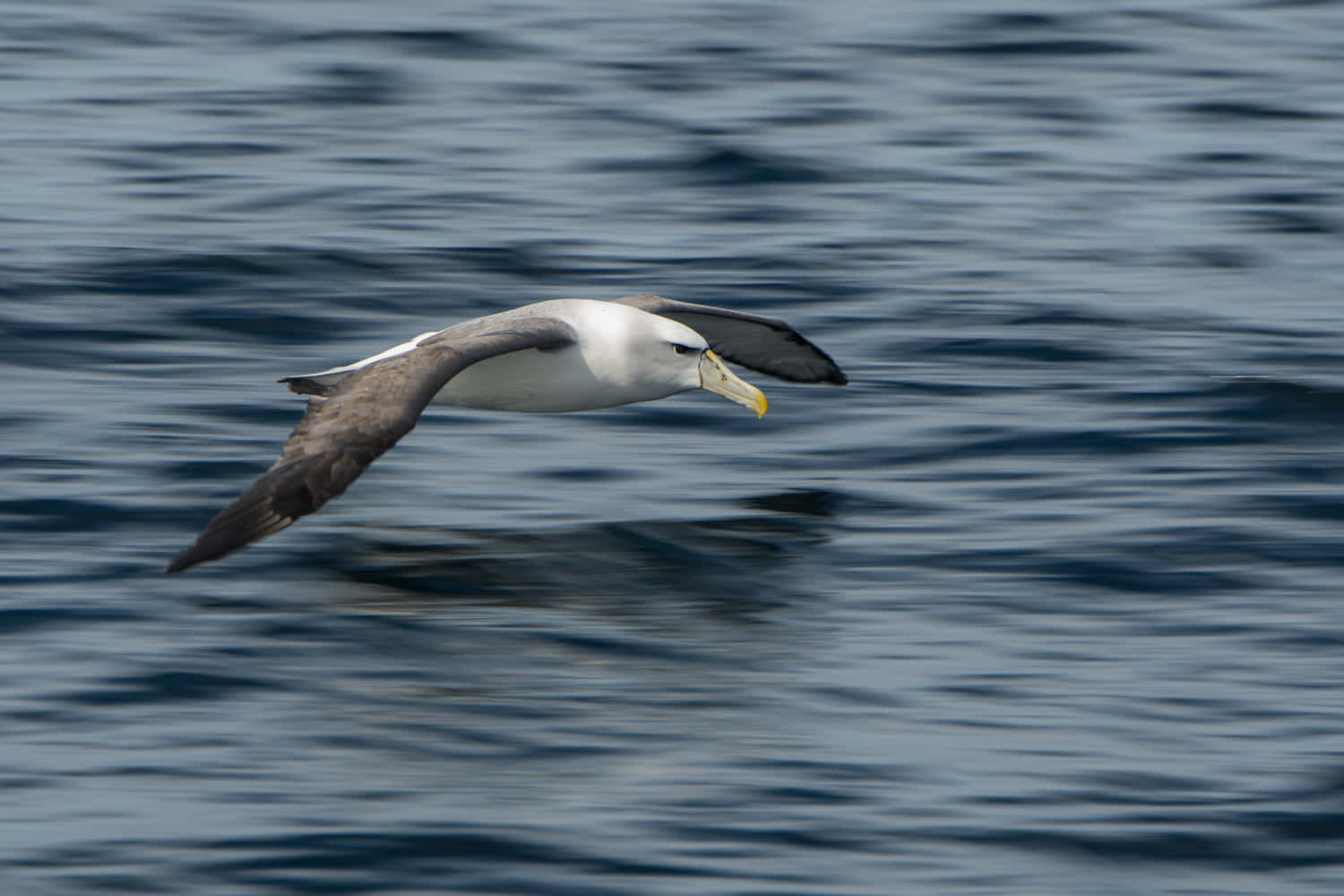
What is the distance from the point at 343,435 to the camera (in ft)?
28.7

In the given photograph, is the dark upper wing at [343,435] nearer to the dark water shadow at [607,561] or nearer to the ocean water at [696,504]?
the ocean water at [696,504]

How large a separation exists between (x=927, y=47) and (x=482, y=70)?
4.75m

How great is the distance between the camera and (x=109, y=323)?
13109 mm

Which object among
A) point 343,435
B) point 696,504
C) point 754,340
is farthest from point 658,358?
point 343,435

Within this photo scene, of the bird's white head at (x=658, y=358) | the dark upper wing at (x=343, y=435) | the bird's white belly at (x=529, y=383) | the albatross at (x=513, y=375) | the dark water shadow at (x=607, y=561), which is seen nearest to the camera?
the dark upper wing at (x=343, y=435)

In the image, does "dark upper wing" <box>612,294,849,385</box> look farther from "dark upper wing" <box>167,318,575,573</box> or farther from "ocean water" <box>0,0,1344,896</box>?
"dark upper wing" <box>167,318,575,573</box>

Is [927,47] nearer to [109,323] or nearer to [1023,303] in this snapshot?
[1023,303]

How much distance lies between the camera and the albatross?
330 inches

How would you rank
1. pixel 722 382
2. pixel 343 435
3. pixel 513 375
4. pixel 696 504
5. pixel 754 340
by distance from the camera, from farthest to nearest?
pixel 754 340
pixel 722 382
pixel 513 375
pixel 696 504
pixel 343 435

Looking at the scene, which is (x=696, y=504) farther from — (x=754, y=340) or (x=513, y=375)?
(x=754, y=340)

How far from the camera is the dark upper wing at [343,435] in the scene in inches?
320

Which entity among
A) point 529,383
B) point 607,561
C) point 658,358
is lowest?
point 607,561

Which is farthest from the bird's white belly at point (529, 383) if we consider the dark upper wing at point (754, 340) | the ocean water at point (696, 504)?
the dark upper wing at point (754, 340)

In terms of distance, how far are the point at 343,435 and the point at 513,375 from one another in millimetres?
1944
